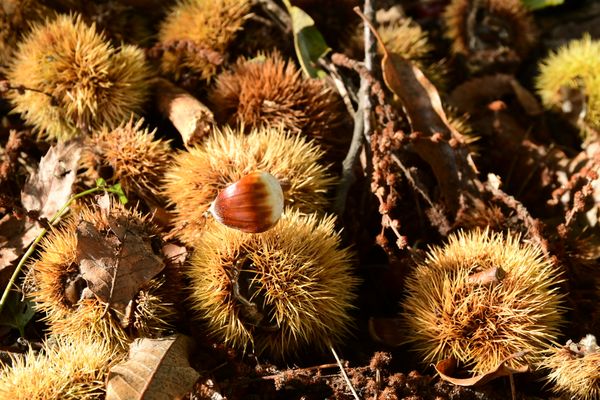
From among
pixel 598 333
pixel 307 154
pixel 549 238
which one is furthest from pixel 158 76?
pixel 598 333

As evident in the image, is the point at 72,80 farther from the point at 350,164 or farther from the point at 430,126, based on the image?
the point at 430,126

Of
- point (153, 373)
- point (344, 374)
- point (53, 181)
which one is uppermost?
point (53, 181)

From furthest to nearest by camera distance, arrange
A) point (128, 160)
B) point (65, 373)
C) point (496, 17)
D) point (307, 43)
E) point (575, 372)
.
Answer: point (496, 17) < point (307, 43) < point (128, 160) < point (575, 372) < point (65, 373)

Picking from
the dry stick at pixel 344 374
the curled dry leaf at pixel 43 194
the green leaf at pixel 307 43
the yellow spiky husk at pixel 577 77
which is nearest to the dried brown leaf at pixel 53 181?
the curled dry leaf at pixel 43 194

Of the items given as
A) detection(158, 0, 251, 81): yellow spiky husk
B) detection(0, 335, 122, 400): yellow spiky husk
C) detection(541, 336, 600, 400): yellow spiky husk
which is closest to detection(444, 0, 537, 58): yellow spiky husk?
detection(158, 0, 251, 81): yellow spiky husk

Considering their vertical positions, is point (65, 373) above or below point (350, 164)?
below

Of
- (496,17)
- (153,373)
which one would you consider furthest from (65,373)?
(496,17)

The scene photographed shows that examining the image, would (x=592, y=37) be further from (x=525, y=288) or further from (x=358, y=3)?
(x=525, y=288)
